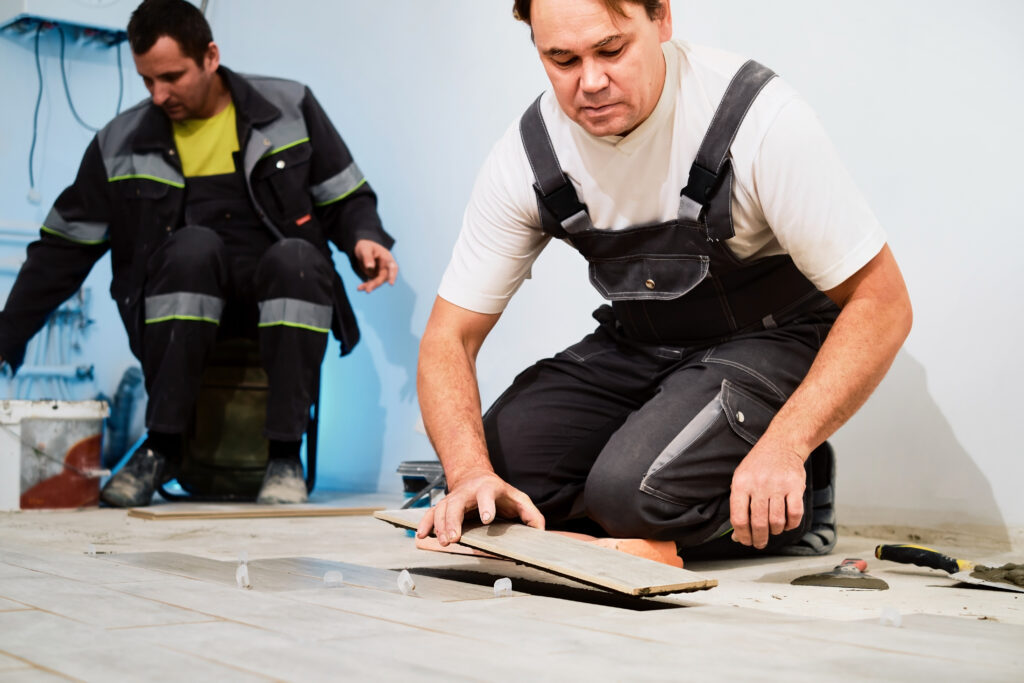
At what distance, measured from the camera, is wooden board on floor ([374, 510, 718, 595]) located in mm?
1122

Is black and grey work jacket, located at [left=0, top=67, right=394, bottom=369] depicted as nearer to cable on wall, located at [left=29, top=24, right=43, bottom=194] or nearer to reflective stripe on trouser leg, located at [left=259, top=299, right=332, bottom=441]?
reflective stripe on trouser leg, located at [left=259, top=299, right=332, bottom=441]

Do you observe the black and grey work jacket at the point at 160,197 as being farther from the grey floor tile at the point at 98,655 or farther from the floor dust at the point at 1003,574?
the grey floor tile at the point at 98,655

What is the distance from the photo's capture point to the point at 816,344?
165cm

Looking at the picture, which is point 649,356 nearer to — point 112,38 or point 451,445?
point 451,445

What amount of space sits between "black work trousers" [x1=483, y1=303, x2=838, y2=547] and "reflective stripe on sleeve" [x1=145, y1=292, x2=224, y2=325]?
39.7 inches

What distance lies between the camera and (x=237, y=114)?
2.82m

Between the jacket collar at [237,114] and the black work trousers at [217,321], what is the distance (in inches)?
10.6

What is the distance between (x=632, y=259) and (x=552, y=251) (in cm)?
101

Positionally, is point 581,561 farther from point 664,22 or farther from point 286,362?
point 286,362

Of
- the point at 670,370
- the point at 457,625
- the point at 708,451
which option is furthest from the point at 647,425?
the point at 457,625

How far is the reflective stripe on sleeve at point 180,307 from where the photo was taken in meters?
2.51

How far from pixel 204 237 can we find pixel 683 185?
1490 mm

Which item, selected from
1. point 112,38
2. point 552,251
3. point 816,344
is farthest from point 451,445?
point 112,38

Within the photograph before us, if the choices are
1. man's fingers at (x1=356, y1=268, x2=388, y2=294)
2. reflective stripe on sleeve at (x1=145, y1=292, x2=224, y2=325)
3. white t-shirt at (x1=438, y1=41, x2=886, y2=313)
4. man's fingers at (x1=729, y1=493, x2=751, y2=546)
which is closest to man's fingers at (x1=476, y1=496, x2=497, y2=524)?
man's fingers at (x1=729, y1=493, x2=751, y2=546)
